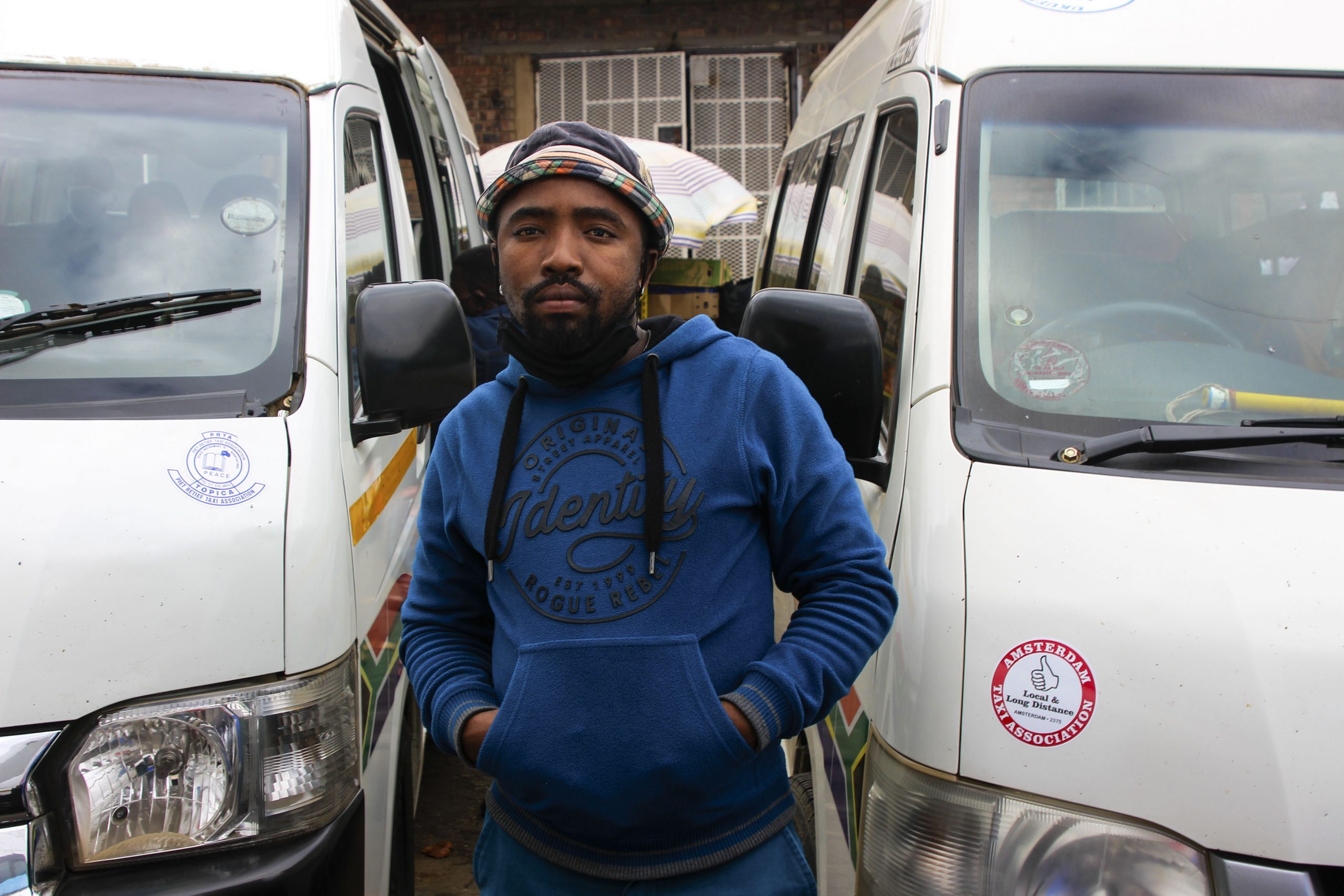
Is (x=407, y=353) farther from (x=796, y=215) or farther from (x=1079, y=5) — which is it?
(x=796, y=215)

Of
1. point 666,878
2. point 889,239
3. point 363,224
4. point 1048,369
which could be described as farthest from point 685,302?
point 666,878

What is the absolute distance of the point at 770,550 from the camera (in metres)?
1.61

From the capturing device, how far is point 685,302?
8.36 metres

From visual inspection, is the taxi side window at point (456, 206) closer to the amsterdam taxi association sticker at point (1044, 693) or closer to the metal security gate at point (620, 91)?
the amsterdam taxi association sticker at point (1044, 693)

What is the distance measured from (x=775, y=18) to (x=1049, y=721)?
1045cm

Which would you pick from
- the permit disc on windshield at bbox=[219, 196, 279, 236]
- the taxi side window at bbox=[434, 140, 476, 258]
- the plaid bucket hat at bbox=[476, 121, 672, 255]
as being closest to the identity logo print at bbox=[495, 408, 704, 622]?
the plaid bucket hat at bbox=[476, 121, 672, 255]

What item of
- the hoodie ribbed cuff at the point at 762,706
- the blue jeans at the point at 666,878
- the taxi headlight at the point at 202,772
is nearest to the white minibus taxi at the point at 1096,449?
the blue jeans at the point at 666,878

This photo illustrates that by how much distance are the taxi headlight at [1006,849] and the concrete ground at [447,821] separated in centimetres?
201

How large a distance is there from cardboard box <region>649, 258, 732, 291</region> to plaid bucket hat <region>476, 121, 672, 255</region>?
6633 mm

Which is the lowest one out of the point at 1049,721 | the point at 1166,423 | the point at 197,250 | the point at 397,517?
the point at 1049,721

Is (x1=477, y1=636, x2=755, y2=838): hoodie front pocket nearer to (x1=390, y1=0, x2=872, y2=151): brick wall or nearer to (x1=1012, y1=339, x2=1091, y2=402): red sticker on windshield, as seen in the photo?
(x1=1012, y1=339, x2=1091, y2=402): red sticker on windshield

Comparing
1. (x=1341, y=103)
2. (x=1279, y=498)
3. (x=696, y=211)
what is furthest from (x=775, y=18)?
(x=1279, y=498)

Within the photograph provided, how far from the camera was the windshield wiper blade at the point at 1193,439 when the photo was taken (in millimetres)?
1801

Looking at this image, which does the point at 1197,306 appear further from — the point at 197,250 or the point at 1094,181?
the point at 197,250
